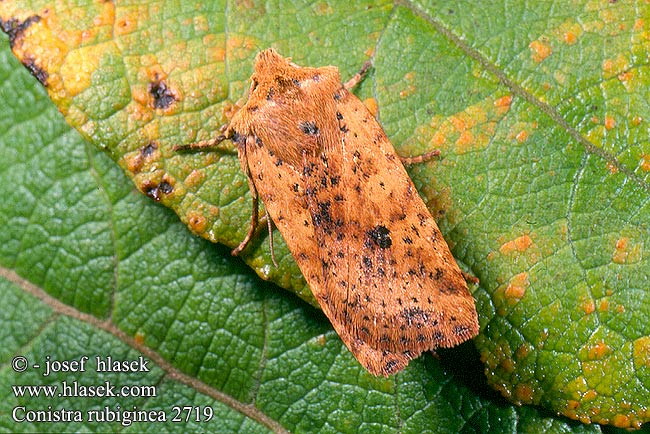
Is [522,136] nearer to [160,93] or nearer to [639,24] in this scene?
[639,24]

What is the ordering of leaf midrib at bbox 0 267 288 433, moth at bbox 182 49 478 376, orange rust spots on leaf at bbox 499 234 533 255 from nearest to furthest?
moth at bbox 182 49 478 376
orange rust spots on leaf at bbox 499 234 533 255
leaf midrib at bbox 0 267 288 433

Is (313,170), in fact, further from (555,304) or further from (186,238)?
(555,304)

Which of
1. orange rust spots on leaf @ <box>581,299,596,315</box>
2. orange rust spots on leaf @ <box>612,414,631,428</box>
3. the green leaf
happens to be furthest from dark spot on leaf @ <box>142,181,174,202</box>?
orange rust spots on leaf @ <box>612,414,631,428</box>

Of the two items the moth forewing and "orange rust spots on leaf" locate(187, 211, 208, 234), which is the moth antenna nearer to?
the moth forewing

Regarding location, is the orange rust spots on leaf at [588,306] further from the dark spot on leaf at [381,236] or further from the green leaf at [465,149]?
the dark spot on leaf at [381,236]

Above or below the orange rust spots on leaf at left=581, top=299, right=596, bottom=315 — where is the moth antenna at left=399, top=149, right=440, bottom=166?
above

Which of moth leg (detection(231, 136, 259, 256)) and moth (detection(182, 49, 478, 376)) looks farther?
moth leg (detection(231, 136, 259, 256))
